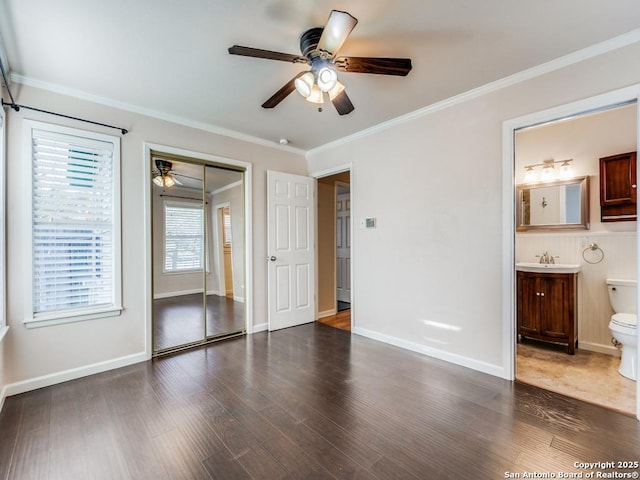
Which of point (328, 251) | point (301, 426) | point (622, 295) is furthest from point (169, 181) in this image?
point (622, 295)

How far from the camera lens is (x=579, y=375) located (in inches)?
103

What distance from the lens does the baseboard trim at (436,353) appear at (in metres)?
2.63

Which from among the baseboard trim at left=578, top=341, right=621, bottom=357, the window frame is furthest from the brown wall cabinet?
the window frame

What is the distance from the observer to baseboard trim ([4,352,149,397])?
2375mm

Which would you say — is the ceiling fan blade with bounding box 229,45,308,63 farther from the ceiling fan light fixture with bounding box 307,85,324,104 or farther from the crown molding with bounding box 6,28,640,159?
the crown molding with bounding box 6,28,640,159

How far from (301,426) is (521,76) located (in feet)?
10.5

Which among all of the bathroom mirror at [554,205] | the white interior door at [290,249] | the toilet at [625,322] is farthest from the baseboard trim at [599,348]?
the white interior door at [290,249]

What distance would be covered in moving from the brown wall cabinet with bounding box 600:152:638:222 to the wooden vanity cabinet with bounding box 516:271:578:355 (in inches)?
29.0

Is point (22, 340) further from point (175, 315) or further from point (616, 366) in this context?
point (616, 366)

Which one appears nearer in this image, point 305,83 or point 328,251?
point 305,83

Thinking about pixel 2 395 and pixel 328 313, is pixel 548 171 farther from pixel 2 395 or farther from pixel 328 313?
pixel 2 395

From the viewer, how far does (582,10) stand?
1742 mm

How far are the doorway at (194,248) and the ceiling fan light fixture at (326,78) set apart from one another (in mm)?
2137

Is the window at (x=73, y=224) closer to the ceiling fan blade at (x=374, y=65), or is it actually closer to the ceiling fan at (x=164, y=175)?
the ceiling fan at (x=164, y=175)
